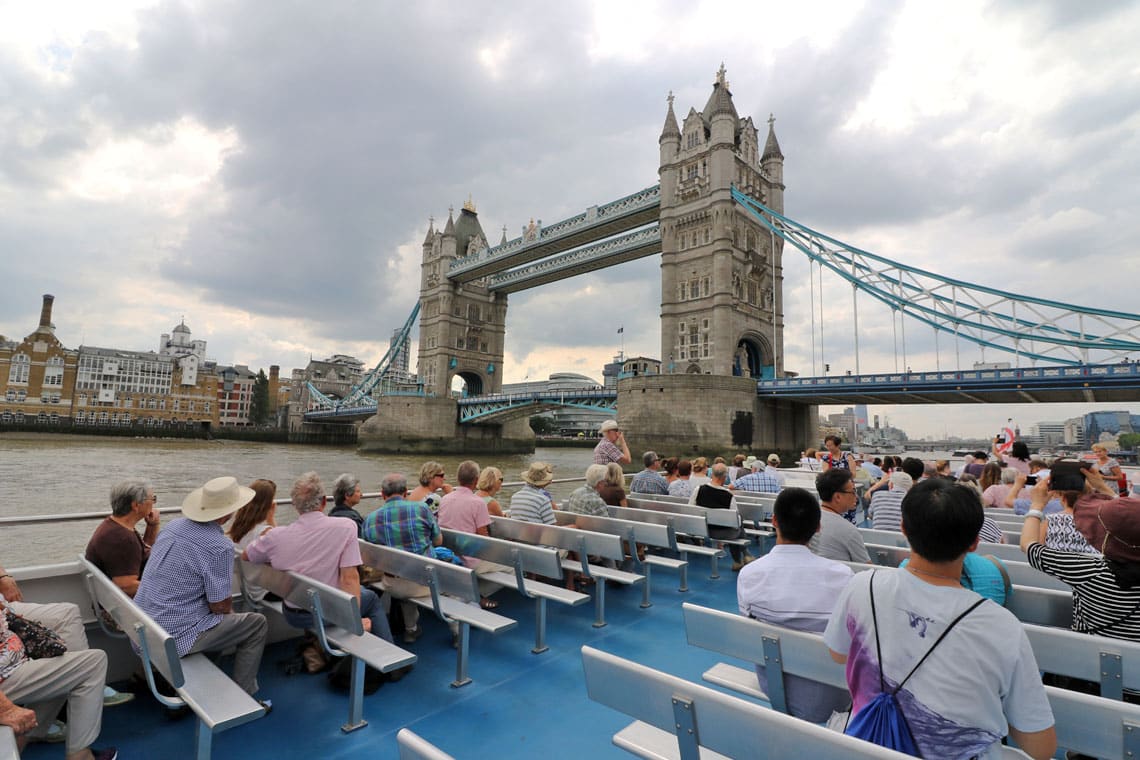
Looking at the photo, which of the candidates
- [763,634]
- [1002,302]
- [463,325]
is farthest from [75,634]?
[463,325]

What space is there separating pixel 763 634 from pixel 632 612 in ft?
7.39

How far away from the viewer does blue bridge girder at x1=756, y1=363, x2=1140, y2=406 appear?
69.7ft

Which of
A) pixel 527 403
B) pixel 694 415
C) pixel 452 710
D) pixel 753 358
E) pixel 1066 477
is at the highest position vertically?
pixel 753 358

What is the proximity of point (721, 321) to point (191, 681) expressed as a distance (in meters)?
28.5

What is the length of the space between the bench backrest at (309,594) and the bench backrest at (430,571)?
46cm

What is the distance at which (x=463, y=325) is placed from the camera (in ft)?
165

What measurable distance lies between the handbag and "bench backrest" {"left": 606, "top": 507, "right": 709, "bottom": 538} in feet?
11.4

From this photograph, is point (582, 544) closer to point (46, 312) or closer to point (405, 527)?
point (405, 527)

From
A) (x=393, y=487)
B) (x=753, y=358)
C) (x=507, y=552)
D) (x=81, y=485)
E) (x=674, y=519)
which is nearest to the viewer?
(x=507, y=552)

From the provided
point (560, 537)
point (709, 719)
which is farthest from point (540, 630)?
point (709, 719)

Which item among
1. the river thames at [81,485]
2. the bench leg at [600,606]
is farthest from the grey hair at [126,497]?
the bench leg at [600,606]

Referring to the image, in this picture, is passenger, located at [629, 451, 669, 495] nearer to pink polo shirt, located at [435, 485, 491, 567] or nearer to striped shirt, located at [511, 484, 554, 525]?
striped shirt, located at [511, 484, 554, 525]

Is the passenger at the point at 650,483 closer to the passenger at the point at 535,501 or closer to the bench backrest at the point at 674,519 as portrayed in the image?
the bench backrest at the point at 674,519

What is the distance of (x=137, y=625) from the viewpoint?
6.98 feet
